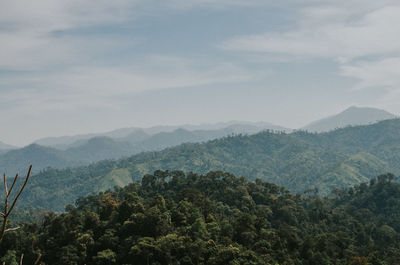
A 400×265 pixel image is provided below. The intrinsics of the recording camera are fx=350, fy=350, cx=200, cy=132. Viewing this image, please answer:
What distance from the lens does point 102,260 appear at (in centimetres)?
4466

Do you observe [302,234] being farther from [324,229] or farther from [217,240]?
[217,240]

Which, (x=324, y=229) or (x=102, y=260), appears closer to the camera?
(x=102, y=260)

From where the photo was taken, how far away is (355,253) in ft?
174

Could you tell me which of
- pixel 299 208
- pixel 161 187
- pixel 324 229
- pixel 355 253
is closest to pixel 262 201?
pixel 299 208

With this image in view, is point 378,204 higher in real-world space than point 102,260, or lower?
lower

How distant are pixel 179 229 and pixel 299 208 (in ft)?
140

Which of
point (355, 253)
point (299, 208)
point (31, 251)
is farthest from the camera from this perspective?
point (299, 208)

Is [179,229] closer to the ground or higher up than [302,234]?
higher up

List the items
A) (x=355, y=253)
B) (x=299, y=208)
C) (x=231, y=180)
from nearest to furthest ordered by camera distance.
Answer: (x=355, y=253) → (x=299, y=208) → (x=231, y=180)

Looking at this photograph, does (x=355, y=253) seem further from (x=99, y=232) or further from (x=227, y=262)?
(x=99, y=232)

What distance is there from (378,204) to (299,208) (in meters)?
40.7

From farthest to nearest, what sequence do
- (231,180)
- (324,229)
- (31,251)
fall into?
(231,180), (324,229), (31,251)

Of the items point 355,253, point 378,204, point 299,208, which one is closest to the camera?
point 355,253

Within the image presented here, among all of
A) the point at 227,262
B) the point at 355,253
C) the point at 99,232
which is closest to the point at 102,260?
the point at 99,232
